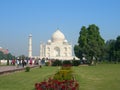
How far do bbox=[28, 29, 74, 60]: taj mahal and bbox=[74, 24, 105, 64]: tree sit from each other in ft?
120

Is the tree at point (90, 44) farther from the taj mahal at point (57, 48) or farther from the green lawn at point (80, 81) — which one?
the taj mahal at point (57, 48)

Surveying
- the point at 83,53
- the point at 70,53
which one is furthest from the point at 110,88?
the point at 70,53

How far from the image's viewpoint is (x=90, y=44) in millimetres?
52031

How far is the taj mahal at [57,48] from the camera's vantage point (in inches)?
3765

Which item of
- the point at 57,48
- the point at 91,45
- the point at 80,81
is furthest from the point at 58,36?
the point at 80,81

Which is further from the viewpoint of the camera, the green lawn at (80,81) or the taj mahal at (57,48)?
the taj mahal at (57,48)

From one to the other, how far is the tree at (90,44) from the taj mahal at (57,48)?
120 ft

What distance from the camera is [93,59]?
55.8m

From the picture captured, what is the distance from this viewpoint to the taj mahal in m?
95.6

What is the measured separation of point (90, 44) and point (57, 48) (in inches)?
1954

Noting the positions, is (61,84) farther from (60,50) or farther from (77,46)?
(60,50)

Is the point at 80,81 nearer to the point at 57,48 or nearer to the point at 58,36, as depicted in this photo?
the point at 58,36

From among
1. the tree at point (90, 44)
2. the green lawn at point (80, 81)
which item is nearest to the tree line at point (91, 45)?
the tree at point (90, 44)

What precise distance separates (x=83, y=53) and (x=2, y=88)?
4214 centimetres
